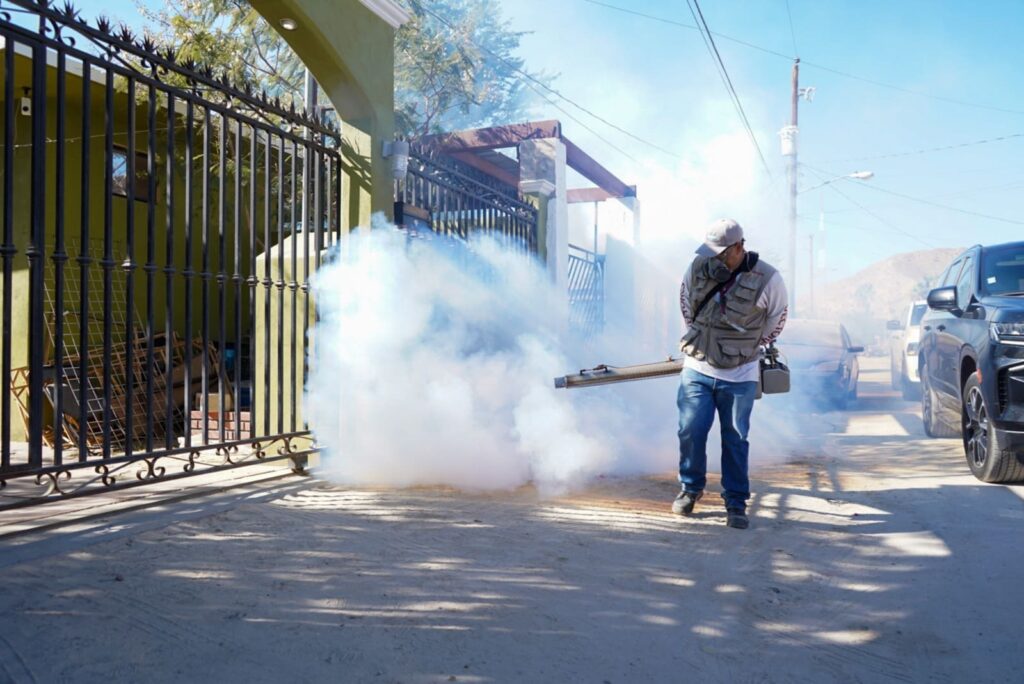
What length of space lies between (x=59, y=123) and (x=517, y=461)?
11.7 feet

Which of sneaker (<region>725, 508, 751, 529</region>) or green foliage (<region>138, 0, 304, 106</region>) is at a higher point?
green foliage (<region>138, 0, 304, 106</region>)

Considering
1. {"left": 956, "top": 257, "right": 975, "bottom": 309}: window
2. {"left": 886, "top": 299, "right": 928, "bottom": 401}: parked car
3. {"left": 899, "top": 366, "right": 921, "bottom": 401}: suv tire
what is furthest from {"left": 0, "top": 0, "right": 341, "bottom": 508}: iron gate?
{"left": 899, "top": 366, "right": 921, "bottom": 401}: suv tire

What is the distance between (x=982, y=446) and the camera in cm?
589

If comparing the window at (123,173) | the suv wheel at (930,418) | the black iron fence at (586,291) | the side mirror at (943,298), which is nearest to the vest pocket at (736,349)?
the side mirror at (943,298)

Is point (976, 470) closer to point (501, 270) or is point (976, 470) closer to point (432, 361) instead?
point (432, 361)

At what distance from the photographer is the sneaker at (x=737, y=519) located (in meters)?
4.50

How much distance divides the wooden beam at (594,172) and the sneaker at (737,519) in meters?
8.07

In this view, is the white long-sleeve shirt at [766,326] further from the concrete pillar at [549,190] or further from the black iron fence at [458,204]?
the concrete pillar at [549,190]

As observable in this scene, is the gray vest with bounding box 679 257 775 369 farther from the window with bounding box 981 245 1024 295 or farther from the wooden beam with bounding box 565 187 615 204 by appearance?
the wooden beam with bounding box 565 187 615 204

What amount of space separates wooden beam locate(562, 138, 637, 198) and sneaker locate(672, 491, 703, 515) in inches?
309

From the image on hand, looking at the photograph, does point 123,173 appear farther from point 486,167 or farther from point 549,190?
point 486,167

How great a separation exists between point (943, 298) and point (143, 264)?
7104 millimetres

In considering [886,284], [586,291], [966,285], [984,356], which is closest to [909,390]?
[586,291]

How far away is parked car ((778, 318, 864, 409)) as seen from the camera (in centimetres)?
1216
